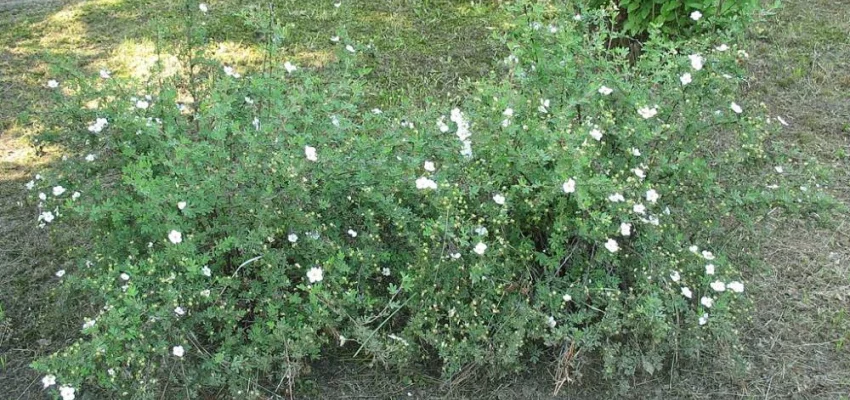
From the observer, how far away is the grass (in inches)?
114

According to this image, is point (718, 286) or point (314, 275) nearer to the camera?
point (314, 275)

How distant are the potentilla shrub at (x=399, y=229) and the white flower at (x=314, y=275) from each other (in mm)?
11

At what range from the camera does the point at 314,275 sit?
2.59 metres

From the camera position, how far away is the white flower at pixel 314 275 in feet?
8.46

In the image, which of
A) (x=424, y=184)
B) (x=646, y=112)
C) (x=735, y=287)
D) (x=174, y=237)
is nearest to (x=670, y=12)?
(x=646, y=112)

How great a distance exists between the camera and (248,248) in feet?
8.74

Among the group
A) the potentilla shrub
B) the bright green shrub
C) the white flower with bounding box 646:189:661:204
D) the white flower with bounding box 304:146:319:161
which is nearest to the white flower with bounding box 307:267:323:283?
the potentilla shrub

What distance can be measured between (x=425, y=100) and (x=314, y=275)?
5.70 feet

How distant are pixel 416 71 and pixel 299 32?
982mm

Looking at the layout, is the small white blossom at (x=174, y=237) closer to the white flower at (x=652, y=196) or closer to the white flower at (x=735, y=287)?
the white flower at (x=652, y=196)

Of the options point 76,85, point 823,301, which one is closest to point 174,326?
point 76,85

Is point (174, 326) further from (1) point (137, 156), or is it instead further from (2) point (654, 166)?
(2) point (654, 166)

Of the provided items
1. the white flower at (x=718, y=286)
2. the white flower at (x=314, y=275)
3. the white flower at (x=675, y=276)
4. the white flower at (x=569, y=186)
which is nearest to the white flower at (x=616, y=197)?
the white flower at (x=569, y=186)

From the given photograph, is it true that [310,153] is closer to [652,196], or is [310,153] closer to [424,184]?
[424,184]
